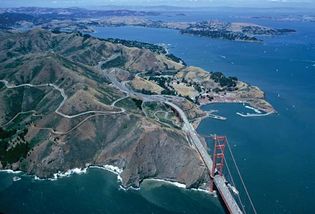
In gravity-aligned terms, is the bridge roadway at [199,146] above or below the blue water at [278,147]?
above

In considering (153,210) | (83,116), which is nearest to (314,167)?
(153,210)

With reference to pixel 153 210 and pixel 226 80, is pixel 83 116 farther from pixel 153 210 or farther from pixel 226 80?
pixel 226 80

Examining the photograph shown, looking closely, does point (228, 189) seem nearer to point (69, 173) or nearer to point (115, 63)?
point (69, 173)

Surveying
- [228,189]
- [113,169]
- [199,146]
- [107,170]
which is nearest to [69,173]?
[107,170]

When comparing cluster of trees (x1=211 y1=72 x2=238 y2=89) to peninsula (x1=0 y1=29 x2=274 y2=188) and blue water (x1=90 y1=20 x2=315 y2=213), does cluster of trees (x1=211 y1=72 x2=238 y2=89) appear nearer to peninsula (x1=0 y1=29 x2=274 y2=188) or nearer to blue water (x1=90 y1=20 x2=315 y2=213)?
peninsula (x1=0 y1=29 x2=274 y2=188)

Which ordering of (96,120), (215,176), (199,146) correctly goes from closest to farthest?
(215,176) → (199,146) → (96,120)

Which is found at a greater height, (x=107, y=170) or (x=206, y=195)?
(x=206, y=195)

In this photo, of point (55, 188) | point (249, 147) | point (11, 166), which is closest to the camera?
point (55, 188)

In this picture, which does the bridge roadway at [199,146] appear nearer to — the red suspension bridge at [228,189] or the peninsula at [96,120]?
the red suspension bridge at [228,189]

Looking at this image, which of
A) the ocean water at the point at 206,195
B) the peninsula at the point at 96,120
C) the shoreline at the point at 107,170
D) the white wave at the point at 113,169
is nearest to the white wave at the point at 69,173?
the shoreline at the point at 107,170

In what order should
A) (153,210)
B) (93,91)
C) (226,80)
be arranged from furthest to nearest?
(226,80)
(93,91)
(153,210)

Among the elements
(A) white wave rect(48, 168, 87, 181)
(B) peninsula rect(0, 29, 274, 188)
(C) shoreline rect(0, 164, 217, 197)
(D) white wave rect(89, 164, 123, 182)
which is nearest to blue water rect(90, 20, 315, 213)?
(B) peninsula rect(0, 29, 274, 188)
